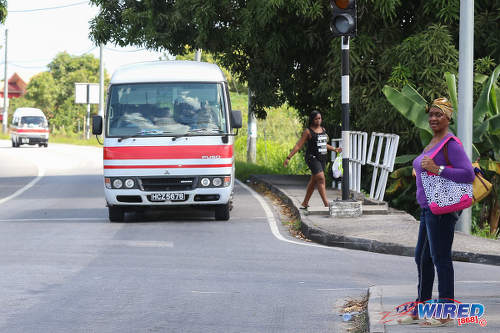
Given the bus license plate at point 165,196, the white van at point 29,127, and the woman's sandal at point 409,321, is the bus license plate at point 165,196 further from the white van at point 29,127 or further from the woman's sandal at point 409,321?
the white van at point 29,127

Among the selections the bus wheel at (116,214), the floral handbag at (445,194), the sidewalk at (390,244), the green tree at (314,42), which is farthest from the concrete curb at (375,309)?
the green tree at (314,42)

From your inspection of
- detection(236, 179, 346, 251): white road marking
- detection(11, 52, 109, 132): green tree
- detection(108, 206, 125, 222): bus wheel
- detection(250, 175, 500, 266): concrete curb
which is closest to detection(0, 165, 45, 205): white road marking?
detection(108, 206, 125, 222): bus wheel

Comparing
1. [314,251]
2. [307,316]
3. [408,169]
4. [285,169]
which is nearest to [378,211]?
[408,169]

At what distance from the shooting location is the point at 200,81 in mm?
14719

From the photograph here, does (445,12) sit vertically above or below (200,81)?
above

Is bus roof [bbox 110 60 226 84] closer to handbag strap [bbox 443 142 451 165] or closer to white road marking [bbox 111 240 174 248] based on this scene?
white road marking [bbox 111 240 174 248]

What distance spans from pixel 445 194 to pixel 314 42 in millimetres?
14160

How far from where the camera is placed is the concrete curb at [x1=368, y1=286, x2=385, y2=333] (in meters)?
6.45

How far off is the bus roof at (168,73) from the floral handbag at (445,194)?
866cm

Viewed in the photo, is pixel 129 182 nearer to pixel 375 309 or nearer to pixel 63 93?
pixel 375 309

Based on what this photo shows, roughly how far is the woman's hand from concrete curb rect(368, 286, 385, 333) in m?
1.16

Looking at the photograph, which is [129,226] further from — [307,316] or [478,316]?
[478,316]

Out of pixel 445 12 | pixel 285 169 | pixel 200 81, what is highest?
pixel 445 12

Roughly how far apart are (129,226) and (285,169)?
47.6 ft
